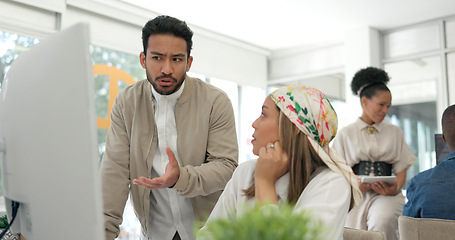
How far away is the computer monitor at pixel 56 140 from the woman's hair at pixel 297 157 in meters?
0.80

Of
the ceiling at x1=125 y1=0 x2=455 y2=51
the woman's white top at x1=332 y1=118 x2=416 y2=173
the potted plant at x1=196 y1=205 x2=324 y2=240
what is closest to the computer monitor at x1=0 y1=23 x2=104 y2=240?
the potted plant at x1=196 y1=205 x2=324 y2=240

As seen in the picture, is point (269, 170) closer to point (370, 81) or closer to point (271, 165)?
point (271, 165)

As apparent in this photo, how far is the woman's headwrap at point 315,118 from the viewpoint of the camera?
4.65 feet

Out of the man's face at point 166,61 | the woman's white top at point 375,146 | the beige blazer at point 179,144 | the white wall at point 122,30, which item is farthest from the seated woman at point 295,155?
the white wall at point 122,30

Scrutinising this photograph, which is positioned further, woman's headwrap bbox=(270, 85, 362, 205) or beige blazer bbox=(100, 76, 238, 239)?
beige blazer bbox=(100, 76, 238, 239)

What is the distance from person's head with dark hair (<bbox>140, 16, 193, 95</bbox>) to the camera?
5.89ft

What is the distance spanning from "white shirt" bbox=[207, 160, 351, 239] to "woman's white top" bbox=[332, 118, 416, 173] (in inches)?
87.3

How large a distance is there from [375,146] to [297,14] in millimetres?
3566

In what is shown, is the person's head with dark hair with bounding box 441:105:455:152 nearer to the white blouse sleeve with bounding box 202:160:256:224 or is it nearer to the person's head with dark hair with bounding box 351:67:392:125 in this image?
the white blouse sleeve with bounding box 202:160:256:224

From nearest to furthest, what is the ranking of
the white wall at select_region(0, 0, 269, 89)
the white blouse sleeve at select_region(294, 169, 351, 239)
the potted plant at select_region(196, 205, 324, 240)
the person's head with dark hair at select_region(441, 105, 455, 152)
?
the potted plant at select_region(196, 205, 324, 240) < the white blouse sleeve at select_region(294, 169, 351, 239) < the person's head with dark hair at select_region(441, 105, 455, 152) < the white wall at select_region(0, 0, 269, 89)

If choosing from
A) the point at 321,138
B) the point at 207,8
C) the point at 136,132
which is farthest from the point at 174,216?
the point at 207,8

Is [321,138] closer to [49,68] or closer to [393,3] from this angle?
[49,68]

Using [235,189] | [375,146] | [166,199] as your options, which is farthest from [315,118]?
[375,146]

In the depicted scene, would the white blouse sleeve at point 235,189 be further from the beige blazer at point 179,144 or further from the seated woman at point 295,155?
the beige blazer at point 179,144
